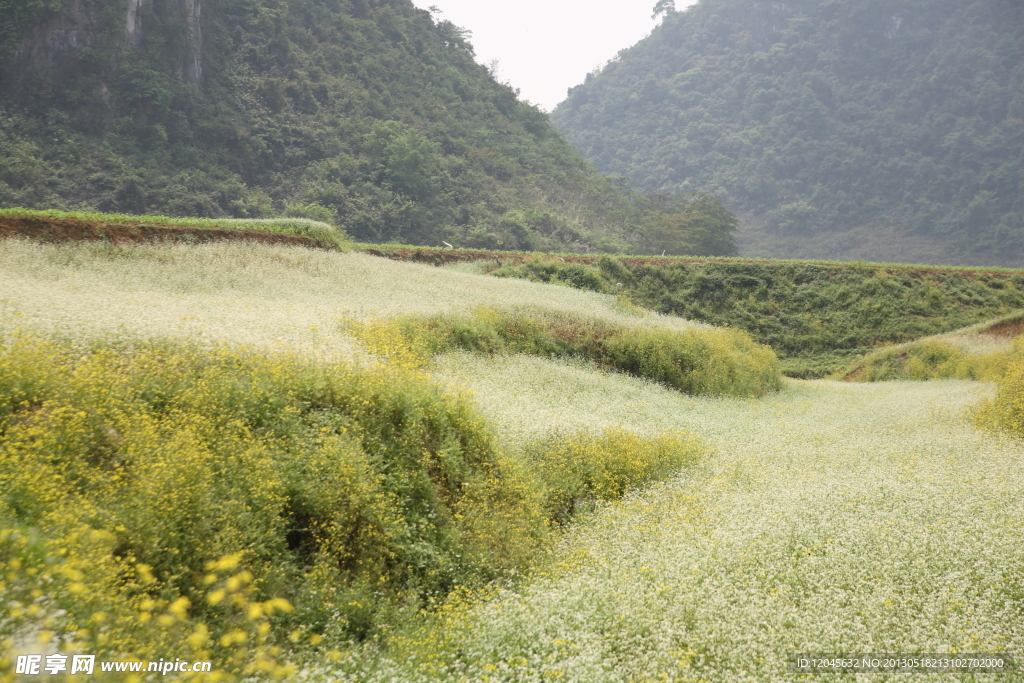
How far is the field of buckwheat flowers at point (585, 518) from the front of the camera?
4328 mm

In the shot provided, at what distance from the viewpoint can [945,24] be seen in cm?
10206

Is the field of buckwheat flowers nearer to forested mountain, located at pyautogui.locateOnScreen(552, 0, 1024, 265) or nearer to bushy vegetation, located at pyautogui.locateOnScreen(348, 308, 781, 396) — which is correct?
bushy vegetation, located at pyautogui.locateOnScreen(348, 308, 781, 396)

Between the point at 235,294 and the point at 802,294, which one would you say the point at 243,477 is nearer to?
the point at 235,294

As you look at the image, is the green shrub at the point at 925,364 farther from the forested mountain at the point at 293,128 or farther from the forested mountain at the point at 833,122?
the forested mountain at the point at 833,122

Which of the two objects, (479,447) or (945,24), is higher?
(945,24)

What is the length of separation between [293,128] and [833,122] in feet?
280

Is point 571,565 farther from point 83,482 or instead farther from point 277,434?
point 83,482

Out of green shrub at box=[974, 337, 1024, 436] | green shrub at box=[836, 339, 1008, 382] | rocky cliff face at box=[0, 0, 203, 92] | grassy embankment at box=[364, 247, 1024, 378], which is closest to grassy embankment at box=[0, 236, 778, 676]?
green shrub at box=[974, 337, 1024, 436]

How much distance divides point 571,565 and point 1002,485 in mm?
5242

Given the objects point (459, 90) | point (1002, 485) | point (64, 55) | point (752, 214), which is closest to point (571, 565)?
point (1002, 485)

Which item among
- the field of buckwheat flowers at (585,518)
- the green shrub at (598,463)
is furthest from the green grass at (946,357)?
the green shrub at (598,463)

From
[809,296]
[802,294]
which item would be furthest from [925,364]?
[802,294]

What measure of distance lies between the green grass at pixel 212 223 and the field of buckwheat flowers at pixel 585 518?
3.95 metres

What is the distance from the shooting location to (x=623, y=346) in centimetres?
1638
